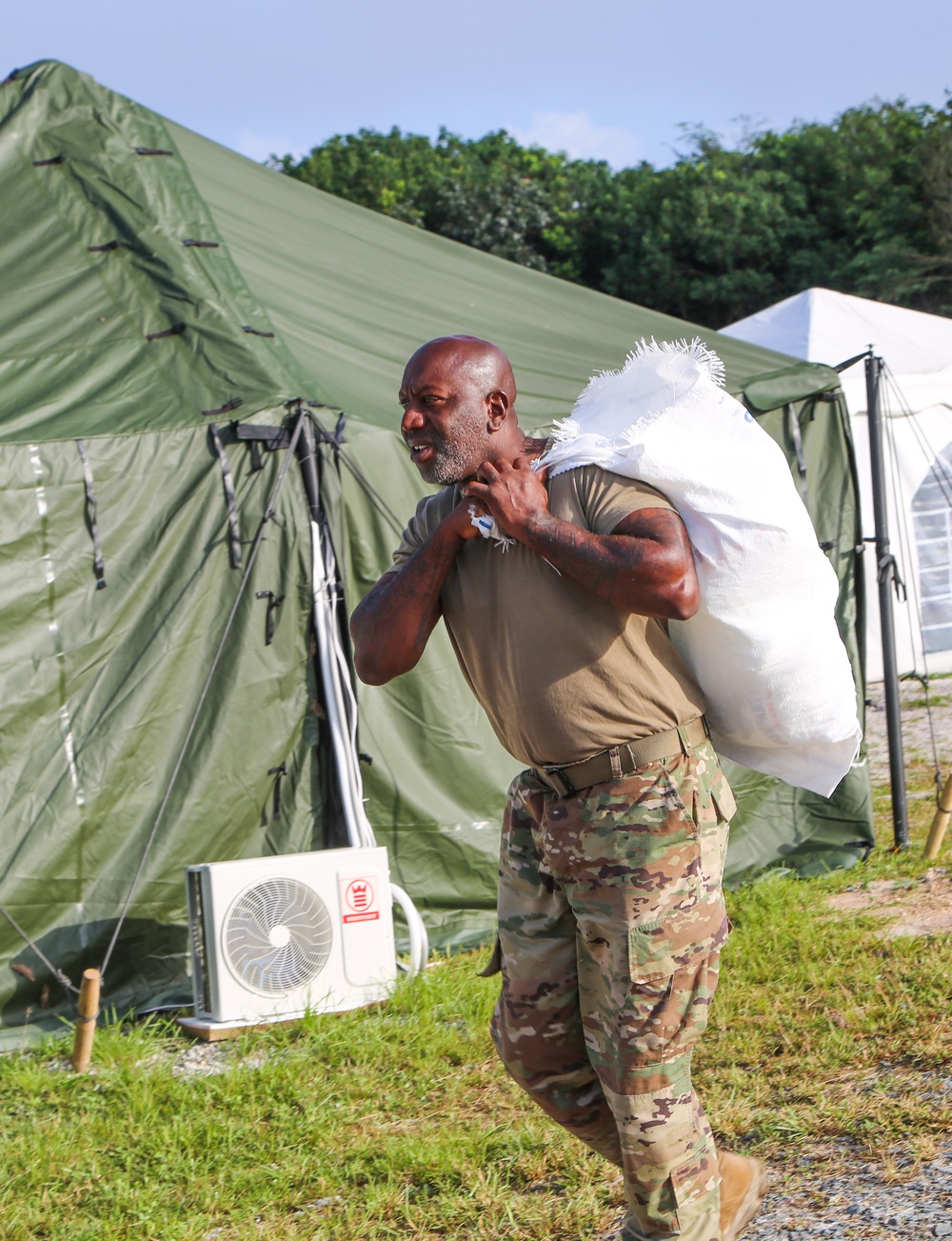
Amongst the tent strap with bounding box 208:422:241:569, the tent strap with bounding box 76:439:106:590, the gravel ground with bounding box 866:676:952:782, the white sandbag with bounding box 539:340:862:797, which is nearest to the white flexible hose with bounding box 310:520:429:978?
the tent strap with bounding box 208:422:241:569

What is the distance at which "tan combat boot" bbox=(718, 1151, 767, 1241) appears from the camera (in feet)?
8.25

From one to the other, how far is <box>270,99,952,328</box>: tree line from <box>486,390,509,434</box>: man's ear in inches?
835

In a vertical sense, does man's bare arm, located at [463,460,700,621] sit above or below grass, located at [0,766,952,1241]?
above

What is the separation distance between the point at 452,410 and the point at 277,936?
2430 millimetres

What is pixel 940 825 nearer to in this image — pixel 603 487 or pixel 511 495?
pixel 603 487

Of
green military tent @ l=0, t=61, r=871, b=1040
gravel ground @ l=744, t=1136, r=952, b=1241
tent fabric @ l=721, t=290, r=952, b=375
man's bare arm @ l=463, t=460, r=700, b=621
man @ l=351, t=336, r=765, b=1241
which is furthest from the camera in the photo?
tent fabric @ l=721, t=290, r=952, b=375

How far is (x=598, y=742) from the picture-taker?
7.38ft

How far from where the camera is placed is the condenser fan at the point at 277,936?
4.12 m

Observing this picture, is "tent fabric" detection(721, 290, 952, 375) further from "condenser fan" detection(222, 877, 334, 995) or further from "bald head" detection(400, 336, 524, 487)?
"bald head" detection(400, 336, 524, 487)

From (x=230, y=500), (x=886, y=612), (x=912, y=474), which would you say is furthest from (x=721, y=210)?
(x=230, y=500)

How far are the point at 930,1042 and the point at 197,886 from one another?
2285mm

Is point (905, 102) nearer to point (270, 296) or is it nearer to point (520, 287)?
point (520, 287)

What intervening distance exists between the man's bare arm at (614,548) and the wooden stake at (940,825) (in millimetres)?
3747

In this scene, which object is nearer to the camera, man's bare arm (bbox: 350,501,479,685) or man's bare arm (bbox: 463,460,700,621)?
man's bare arm (bbox: 463,460,700,621)
